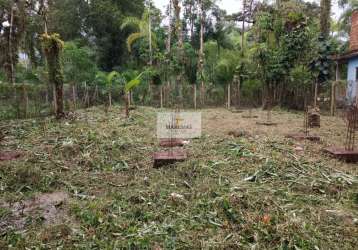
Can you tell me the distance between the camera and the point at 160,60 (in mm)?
13922

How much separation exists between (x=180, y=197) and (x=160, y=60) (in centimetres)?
1142

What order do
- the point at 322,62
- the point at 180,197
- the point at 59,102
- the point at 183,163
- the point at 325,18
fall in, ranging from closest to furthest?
the point at 180,197, the point at 183,163, the point at 59,102, the point at 322,62, the point at 325,18

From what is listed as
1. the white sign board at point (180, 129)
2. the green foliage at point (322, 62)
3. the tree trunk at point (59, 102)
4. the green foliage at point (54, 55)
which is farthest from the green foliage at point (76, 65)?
the green foliage at point (322, 62)

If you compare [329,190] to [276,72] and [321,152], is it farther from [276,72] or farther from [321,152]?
[276,72]

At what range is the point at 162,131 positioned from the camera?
23.5 ft

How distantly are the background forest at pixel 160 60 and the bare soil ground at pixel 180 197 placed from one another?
14.1ft

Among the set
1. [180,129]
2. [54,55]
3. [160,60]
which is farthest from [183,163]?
[160,60]

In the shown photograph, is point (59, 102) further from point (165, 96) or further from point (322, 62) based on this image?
point (322, 62)

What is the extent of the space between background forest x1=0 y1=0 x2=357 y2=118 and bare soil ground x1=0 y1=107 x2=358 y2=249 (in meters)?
4.30

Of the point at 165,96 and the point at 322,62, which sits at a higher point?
the point at 322,62

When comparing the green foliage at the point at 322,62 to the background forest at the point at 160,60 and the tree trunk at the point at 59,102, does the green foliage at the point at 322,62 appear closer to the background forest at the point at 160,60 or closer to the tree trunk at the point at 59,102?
the background forest at the point at 160,60

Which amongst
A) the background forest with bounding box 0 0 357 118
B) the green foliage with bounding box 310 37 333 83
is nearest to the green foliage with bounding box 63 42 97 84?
the background forest with bounding box 0 0 357 118

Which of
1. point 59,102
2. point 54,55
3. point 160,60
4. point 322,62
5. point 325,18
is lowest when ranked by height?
point 59,102

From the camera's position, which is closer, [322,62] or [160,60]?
[322,62]
